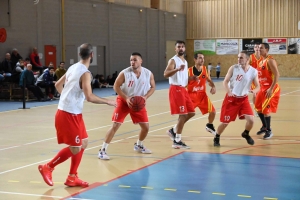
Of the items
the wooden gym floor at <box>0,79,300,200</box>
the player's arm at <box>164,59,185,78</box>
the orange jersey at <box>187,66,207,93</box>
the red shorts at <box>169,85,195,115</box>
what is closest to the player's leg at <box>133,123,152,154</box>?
the wooden gym floor at <box>0,79,300,200</box>

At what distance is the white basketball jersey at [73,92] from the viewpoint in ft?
22.2

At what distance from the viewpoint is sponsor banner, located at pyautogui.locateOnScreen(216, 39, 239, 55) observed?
39.5 metres

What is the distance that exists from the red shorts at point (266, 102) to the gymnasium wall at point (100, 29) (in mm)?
14729

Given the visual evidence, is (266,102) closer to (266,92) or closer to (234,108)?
(266,92)

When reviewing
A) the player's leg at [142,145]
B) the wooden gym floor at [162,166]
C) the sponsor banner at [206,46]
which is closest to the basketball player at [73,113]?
the wooden gym floor at [162,166]

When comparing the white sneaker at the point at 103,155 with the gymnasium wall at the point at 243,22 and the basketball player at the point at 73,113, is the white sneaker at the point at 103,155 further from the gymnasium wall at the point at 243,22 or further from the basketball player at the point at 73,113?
the gymnasium wall at the point at 243,22

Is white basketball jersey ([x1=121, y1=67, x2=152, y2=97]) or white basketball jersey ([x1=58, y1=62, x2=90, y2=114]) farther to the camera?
white basketball jersey ([x1=121, y1=67, x2=152, y2=97])

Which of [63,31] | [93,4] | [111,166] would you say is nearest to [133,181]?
[111,166]

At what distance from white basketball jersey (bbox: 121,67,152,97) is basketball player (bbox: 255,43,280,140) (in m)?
3.26

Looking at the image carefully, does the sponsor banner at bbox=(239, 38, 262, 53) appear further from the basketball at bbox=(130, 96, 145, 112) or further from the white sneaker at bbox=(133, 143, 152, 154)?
the basketball at bbox=(130, 96, 145, 112)

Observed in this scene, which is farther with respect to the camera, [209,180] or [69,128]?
[209,180]

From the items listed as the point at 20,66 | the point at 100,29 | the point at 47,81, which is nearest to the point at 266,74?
the point at 47,81

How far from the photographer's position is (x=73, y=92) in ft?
22.4

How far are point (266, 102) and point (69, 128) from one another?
573cm
